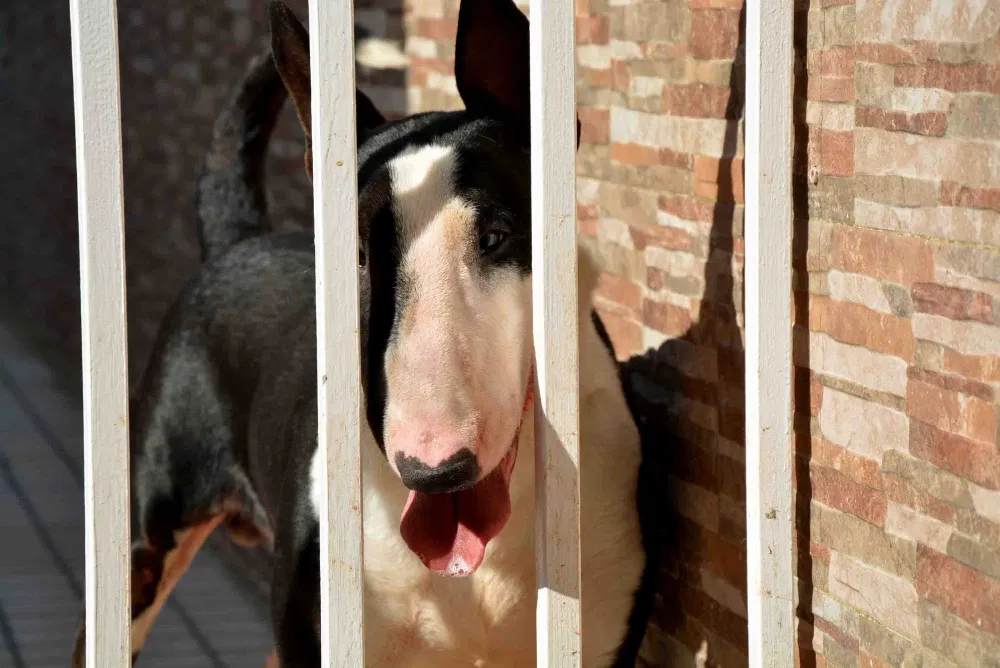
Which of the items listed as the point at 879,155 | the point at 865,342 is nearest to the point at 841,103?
the point at 879,155

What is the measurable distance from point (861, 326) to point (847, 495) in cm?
26

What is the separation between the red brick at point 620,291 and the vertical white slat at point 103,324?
1085 mm

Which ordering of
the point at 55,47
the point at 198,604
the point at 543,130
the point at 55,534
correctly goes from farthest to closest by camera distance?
the point at 55,47 → the point at 55,534 → the point at 198,604 → the point at 543,130

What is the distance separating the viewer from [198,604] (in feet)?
14.2

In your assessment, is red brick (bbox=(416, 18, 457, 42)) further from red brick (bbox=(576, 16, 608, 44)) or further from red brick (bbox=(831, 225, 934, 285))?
red brick (bbox=(831, 225, 934, 285))

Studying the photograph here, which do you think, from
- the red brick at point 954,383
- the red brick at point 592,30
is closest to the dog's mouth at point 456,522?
the red brick at point 954,383

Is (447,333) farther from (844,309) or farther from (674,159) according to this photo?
(674,159)

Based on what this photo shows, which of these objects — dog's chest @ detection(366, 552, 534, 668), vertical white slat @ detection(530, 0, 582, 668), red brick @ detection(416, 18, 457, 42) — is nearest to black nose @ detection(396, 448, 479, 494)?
vertical white slat @ detection(530, 0, 582, 668)

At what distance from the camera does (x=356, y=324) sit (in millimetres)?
1752

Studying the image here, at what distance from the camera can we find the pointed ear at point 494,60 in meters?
2.12

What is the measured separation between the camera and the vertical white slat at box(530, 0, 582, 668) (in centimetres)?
177

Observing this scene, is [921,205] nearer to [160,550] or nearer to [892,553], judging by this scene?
[892,553]

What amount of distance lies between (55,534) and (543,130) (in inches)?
139

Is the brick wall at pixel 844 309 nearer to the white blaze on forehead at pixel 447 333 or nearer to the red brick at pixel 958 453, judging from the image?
the red brick at pixel 958 453
